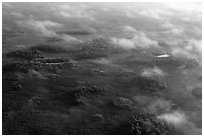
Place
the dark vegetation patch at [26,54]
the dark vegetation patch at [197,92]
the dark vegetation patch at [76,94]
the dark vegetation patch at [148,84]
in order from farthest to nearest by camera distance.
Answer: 1. the dark vegetation patch at [26,54]
2. the dark vegetation patch at [148,84]
3. the dark vegetation patch at [197,92]
4. the dark vegetation patch at [76,94]

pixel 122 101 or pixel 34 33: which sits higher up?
pixel 34 33

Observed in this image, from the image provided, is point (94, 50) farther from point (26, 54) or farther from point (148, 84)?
point (148, 84)

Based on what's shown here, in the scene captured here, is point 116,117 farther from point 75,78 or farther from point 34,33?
point 34,33

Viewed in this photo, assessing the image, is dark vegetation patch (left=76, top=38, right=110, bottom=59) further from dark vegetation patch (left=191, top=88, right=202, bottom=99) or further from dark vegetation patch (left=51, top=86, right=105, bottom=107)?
dark vegetation patch (left=191, top=88, right=202, bottom=99)

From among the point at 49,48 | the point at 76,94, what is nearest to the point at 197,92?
the point at 76,94

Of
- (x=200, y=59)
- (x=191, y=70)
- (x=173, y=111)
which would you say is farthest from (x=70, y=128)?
(x=200, y=59)

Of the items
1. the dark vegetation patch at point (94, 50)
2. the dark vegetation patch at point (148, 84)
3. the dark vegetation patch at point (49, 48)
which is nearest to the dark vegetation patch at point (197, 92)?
the dark vegetation patch at point (148, 84)

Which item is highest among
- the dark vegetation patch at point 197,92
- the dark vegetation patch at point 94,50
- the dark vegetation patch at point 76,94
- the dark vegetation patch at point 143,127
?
the dark vegetation patch at point 94,50

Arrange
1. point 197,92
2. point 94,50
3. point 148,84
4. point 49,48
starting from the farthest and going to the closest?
1. point 94,50
2. point 49,48
3. point 148,84
4. point 197,92

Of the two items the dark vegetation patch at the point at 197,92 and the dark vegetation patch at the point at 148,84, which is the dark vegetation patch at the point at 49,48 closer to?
the dark vegetation patch at the point at 148,84

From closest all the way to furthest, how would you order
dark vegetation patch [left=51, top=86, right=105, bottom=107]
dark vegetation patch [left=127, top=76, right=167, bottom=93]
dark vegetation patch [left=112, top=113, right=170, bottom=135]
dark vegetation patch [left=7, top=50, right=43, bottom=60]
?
1. dark vegetation patch [left=112, top=113, right=170, bottom=135]
2. dark vegetation patch [left=51, top=86, right=105, bottom=107]
3. dark vegetation patch [left=127, top=76, right=167, bottom=93]
4. dark vegetation patch [left=7, top=50, right=43, bottom=60]

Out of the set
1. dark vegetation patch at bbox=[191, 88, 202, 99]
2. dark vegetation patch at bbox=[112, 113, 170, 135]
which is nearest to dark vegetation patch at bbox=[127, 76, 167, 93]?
dark vegetation patch at bbox=[191, 88, 202, 99]
